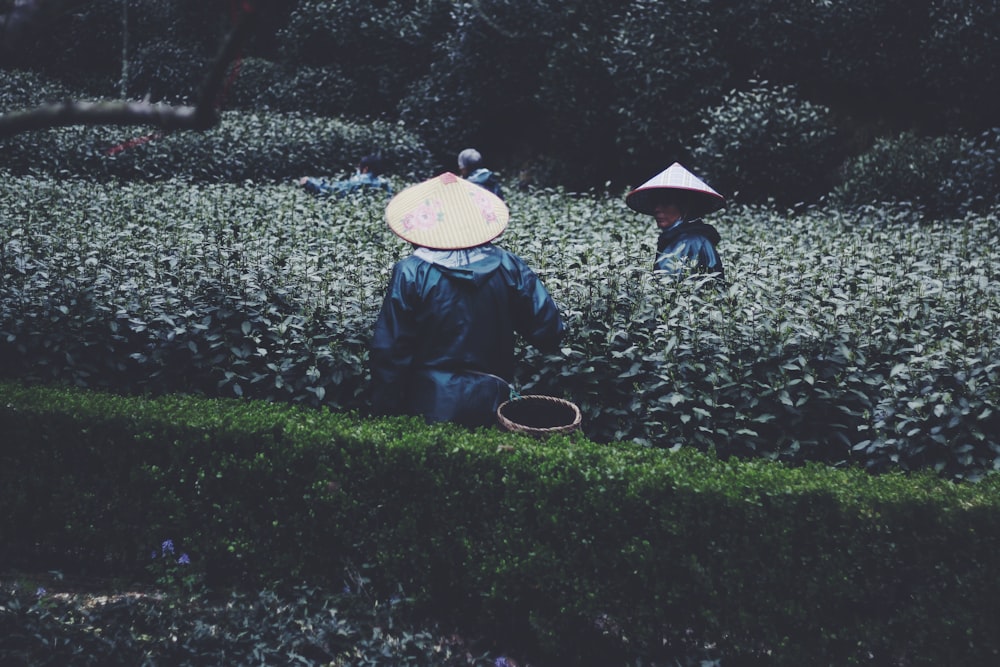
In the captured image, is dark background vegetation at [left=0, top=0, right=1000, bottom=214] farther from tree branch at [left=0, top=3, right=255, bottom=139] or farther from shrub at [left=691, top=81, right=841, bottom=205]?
tree branch at [left=0, top=3, right=255, bottom=139]

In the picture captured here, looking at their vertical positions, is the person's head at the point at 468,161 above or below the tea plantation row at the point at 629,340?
above

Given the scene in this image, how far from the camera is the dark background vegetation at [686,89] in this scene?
11266mm

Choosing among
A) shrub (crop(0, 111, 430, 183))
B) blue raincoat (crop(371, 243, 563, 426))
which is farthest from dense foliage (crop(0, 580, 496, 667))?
shrub (crop(0, 111, 430, 183))

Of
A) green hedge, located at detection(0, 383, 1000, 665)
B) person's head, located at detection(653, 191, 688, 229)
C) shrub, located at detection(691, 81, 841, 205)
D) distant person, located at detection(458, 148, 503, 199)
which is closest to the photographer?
green hedge, located at detection(0, 383, 1000, 665)

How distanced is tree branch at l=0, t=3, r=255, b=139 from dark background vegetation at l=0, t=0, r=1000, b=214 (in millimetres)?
7976

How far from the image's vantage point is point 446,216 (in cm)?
377

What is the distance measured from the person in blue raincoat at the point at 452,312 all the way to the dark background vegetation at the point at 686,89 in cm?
779

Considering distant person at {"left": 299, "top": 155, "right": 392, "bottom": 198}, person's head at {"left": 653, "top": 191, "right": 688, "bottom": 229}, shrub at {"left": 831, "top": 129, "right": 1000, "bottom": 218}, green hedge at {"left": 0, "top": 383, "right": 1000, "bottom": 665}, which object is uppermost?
shrub at {"left": 831, "top": 129, "right": 1000, "bottom": 218}

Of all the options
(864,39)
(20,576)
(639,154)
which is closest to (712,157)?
(639,154)

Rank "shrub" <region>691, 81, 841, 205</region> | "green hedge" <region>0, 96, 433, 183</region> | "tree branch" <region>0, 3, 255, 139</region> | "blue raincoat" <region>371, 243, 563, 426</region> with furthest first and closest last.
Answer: "green hedge" <region>0, 96, 433, 183</region> → "shrub" <region>691, 81, 841, 205</region> → "blue raincoat" <region>371, 243, 563, 426</region> → "tree branch" <region>0, 3, 255, 139</region>

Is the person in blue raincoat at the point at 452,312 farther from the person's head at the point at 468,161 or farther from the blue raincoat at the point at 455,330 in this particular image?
the person's head at the point at 468,161

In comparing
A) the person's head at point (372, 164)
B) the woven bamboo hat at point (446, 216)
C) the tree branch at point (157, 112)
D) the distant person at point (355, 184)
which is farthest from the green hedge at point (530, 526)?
the person's head at point (372, 164)

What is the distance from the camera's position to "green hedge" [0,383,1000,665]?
3004 mm

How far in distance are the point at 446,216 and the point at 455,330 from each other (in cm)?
53
